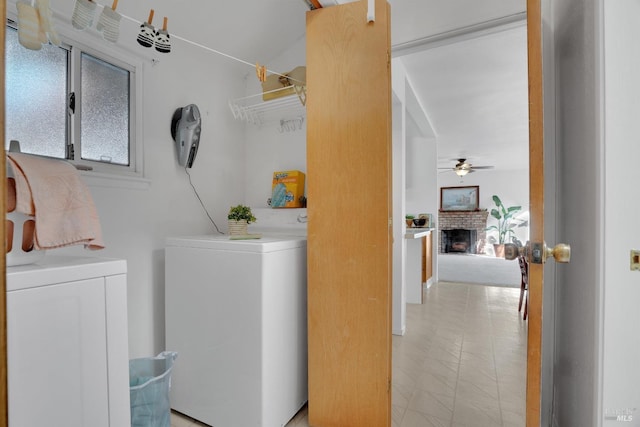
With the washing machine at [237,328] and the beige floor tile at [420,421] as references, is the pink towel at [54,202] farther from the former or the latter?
the beige floor tile at [420,421]

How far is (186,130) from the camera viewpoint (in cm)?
196

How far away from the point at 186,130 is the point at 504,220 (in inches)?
378

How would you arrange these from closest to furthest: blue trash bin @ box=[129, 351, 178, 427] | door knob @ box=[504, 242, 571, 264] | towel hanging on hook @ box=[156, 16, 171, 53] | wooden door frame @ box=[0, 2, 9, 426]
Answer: wooden door frame @ box=[0, 2, 9, 426], door knob @ box=[504, 242, 571, 264], towel hanging on hook @ box=[156, 16, 171, 53], blue trash bin @ box=[129, 351, 178, 427]

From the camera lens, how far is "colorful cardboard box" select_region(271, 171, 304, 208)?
7.04ft

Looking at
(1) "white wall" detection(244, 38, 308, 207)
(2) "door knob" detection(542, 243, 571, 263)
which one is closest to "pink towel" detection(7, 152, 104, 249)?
(1) "white wall" detection(244, 38, 308, 207)

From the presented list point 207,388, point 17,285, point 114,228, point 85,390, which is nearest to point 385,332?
point 207,388

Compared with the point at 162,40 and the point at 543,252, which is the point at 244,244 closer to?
the point at 162,40

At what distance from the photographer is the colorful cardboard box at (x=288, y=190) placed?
214 cm

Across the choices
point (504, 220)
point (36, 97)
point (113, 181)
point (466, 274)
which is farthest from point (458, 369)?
point (504, 220)

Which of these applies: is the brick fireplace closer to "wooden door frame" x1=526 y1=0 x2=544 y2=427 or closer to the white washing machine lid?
the white washing machine lid

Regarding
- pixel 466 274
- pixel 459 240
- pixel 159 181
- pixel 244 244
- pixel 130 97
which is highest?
pixel 130 97

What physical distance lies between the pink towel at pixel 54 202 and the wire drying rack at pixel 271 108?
1.29m

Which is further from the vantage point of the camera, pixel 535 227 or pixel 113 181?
pixel 113 181

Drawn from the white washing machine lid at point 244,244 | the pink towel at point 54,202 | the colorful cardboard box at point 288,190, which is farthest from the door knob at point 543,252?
the colorful cardboard box at point 288,190
